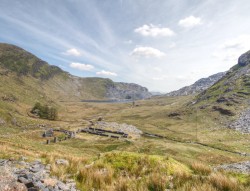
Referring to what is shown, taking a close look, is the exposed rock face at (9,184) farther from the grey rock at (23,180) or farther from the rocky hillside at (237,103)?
the rocky hillside at (237,103)

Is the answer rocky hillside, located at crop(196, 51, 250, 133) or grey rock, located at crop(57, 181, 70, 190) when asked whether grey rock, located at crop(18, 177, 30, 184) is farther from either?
rocky hillside, located at crop(196, 51, 250, 133)

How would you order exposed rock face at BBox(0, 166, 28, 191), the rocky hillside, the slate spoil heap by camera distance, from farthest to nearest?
the rocky hillside → the slate spoil heap → exposed rock face at BBox(0, 166, 28, 191)

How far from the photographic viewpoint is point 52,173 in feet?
31.8

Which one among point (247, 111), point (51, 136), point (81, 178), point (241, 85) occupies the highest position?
point (241, 85)

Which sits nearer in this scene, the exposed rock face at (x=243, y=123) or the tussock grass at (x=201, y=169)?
the tussock grass at (x=201, y=169)

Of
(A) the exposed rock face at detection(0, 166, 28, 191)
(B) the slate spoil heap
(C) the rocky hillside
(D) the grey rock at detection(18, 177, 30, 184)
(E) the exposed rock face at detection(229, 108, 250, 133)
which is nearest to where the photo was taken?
(A) the exposed rock face at detection(0, 166, 28, 191)

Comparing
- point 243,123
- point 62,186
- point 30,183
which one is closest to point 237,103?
point 243,123

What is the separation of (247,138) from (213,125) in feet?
116

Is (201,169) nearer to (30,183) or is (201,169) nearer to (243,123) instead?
(30,183)

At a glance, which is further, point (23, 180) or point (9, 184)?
point (23, 180)

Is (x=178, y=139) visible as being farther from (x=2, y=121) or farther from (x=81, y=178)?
(x=81, y=178)

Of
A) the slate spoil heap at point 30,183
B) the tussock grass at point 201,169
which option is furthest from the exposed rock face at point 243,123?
the slate spoil heap at point 30,183

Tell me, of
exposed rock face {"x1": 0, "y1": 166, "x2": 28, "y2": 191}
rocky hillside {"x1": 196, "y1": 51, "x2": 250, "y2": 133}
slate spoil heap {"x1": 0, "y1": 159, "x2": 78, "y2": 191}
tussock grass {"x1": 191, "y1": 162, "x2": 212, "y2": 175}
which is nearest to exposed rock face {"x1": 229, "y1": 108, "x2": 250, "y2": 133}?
rocky hillside {"x1": 196, "y1": 51, "x2": 250, "y2": 133}

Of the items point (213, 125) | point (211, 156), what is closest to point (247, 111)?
point (213, 125)
